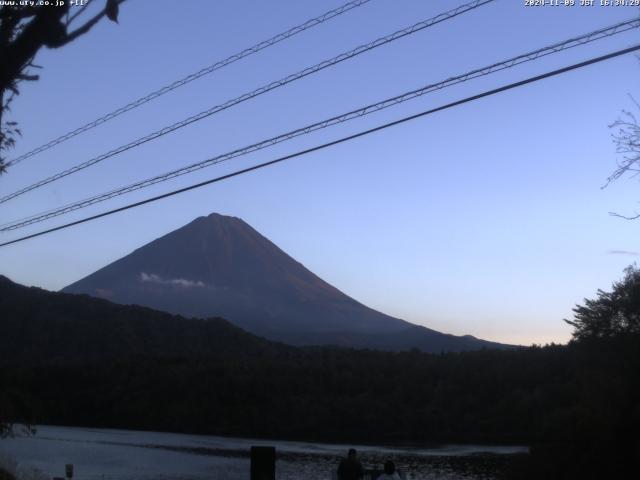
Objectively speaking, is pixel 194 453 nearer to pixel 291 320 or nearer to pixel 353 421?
pixel 353 421

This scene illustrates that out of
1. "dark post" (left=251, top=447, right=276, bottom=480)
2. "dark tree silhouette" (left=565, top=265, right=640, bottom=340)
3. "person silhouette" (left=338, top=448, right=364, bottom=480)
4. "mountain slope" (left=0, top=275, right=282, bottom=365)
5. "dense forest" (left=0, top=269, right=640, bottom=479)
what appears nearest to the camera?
"dark post" (left=251, top=447, right=276, bottom=480)

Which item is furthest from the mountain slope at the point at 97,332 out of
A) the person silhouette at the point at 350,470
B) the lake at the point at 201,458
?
the person silhouette at the point at 350,470

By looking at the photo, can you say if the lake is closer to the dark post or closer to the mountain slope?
the dark post

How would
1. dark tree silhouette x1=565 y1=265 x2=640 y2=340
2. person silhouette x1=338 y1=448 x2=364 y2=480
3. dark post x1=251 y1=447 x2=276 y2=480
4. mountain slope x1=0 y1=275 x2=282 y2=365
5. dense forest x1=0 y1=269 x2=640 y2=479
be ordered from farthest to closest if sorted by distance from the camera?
1. mountain slope x1=0 y1=275 x2=282 y2=365
2. dense forest x1=0 y1=269 x2=640 y2=479
3. dark tree silhouette x1=565 y1=265 x2=640 y2=340
4. person silhouette x1=338 y1=448 x2=364 y2=480
5. dark post x1=251 y1=447 x2=276 y2=480

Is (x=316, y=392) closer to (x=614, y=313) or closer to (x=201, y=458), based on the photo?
(x=201, y=458)

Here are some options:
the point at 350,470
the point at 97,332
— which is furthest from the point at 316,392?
the point at 350,470

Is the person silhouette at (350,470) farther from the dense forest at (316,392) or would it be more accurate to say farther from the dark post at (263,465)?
the dense forest at (316,392)

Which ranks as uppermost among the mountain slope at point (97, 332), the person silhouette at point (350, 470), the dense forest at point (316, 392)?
the mountain slope at point (97, 332)

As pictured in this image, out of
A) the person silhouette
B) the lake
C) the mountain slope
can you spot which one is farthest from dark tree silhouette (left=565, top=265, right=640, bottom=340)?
the mountain slope
